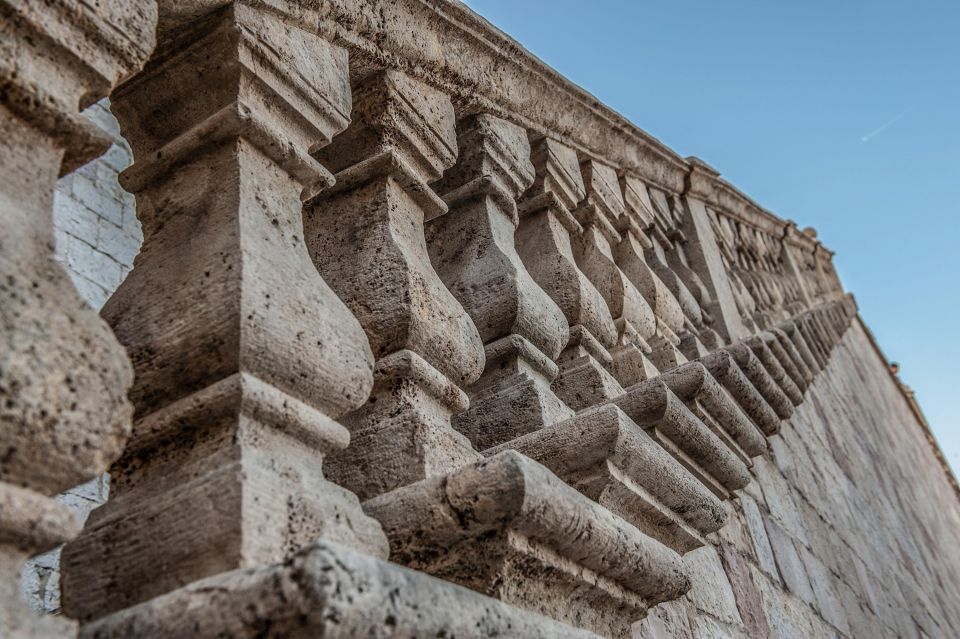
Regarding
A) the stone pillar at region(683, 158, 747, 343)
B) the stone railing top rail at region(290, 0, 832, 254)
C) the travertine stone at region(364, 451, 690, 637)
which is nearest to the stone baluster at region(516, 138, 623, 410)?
the stone railing top rail at region(290, 0, 832, 254)

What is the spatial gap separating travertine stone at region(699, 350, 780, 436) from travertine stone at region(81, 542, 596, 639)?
1.29 meters

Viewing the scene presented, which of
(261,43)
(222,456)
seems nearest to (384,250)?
(261,43)

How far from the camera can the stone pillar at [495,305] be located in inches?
67.3

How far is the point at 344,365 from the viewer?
1.09 metres

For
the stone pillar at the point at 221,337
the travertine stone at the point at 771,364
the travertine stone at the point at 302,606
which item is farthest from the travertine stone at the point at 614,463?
the travertine stone at the point at 771,364

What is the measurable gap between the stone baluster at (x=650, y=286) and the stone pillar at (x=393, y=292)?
1.19m

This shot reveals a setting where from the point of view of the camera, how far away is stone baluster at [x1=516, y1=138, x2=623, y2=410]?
2.04 metres

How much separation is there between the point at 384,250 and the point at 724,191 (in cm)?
374

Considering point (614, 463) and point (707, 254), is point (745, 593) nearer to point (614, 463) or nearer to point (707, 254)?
point (614, 463)

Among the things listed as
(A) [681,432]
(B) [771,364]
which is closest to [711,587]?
(A) [681,432]

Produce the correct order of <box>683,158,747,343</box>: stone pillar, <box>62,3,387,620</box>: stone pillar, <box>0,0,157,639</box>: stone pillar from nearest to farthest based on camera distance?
1. <box>0,0,157,639</box>: stone pillar
2. <box>62,3,387,620</box>: stone pillar
3. <box>683,158,747,343</box>: stone pillar

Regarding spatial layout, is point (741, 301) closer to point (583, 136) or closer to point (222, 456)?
point (583, 136)

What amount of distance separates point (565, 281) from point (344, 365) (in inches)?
42.6

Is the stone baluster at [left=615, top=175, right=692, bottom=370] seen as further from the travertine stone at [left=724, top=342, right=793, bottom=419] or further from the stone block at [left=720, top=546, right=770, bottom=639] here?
the stone block at [left=720, top=546, right=770, bottom=639]
